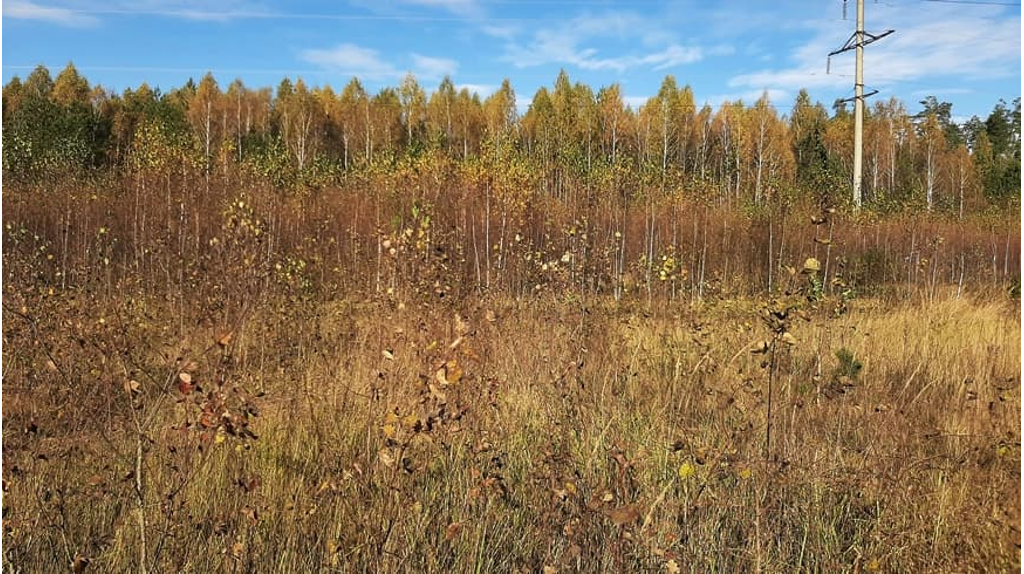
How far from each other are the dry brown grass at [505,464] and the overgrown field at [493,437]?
2cm

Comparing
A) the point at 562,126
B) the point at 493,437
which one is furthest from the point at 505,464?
the point at 562,126

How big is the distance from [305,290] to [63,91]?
53452 mm

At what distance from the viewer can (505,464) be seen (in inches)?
121

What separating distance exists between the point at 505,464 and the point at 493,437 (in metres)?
0.24

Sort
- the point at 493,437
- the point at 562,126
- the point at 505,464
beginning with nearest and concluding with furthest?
the point at 505,464 → the point at 493,437 → the point at 562,126

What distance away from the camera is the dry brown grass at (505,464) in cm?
231

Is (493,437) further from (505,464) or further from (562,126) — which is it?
(562,126)

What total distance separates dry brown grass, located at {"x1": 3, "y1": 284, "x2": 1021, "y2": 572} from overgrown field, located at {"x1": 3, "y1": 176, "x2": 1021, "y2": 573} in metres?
0.02

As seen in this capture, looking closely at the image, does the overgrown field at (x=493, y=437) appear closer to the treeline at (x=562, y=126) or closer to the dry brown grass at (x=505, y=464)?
the dry brown grass at (x=505, y=464)

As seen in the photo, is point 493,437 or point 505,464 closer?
point 505,464

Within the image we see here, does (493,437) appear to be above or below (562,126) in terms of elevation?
below

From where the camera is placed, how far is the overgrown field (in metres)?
2.31

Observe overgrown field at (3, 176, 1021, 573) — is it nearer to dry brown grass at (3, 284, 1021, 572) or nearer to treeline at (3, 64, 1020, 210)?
dry brown grass at (3, 284, 1021, 572)

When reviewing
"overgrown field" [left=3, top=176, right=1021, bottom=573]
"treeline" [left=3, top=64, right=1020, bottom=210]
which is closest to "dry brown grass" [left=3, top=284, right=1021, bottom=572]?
"overgrown field" [left=3, top=176, right=1021, bottom=573]
